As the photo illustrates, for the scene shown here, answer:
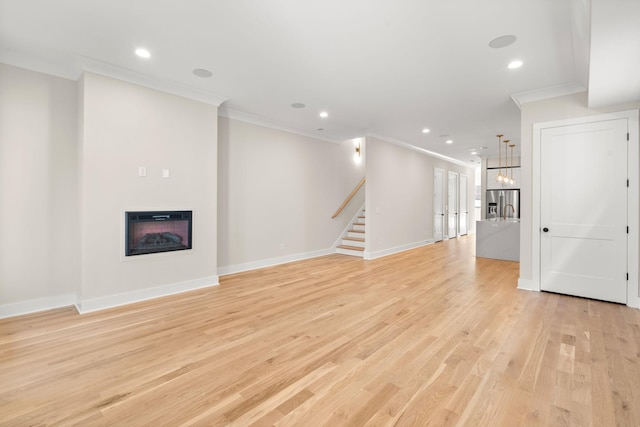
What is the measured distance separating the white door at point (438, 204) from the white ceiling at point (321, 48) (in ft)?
16.3

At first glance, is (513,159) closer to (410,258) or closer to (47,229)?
(410,258)

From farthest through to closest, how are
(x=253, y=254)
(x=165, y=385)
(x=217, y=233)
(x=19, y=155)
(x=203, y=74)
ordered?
(x=253, y=254)
(x=217, y=233)
(x=203, y=74)
(x=19, y=155)
(x=165, y=385)

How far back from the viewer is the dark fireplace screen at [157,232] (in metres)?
3.74

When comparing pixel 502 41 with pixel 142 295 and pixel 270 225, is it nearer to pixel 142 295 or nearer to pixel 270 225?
pixel 270 225

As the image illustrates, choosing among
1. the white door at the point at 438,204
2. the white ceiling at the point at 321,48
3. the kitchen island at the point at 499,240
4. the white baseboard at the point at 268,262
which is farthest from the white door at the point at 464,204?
the white ceiling at the point at 321,48

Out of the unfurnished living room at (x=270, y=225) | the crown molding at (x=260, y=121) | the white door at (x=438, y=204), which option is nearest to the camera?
the unfurnished living room at (x=270, y=225)

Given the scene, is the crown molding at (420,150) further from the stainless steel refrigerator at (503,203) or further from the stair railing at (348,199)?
the stainless steel refrigerator at (503,203)

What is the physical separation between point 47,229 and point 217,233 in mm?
2162

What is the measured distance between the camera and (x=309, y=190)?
6.70 m

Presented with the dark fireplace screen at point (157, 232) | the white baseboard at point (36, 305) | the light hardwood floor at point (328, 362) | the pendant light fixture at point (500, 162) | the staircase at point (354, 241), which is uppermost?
A: the pendant light fixture at point (500, 162)

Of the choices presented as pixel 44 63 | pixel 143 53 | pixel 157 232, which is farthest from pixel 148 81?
pixel 157 232

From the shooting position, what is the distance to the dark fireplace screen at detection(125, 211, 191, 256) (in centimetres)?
374

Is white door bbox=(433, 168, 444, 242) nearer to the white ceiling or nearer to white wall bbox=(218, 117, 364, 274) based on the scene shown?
white wall bbox=(218, 117, 364, 274)

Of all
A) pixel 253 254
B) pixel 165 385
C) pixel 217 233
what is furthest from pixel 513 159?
pixel 165 385
